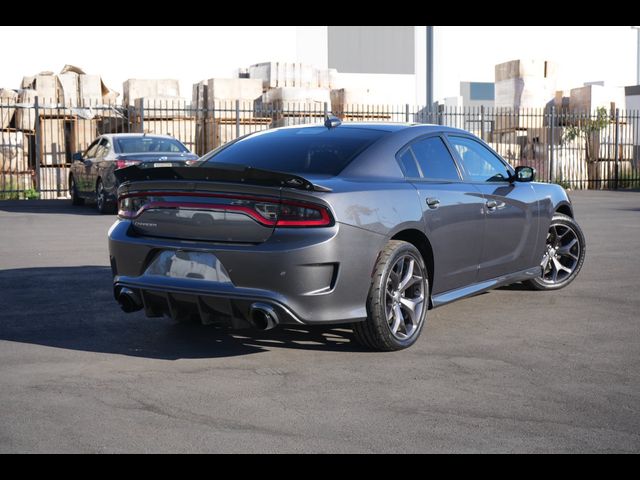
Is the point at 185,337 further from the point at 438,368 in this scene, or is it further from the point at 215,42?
the point at 215,42

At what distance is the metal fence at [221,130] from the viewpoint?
2388 cm

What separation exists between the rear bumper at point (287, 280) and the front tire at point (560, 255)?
10.5ft

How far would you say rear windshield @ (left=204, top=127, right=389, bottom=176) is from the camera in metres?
6.24

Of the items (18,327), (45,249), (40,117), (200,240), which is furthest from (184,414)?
(40,117)

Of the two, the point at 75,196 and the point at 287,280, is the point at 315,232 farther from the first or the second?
the point at 75,196

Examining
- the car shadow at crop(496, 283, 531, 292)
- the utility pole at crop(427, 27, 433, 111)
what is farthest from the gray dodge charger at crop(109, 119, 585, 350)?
the utility pole at crop(427, 27, 433, 111)

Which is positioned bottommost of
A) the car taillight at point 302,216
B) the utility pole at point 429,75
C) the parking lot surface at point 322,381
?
the parking lot surface at point 322,381

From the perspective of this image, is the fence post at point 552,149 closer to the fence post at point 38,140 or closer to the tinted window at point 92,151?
the tinted window at point 92,151

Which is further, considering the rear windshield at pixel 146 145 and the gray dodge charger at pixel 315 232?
the rear windshield at pixel 146 145

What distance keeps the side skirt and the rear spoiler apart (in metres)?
1.49

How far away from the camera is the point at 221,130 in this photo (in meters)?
24.7

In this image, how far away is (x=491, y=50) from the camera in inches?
2170

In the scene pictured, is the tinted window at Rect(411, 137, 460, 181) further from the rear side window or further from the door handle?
the door handle

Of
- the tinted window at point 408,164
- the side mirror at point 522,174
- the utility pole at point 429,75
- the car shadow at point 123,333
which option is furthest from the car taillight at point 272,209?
the utility pole at point 429,75
